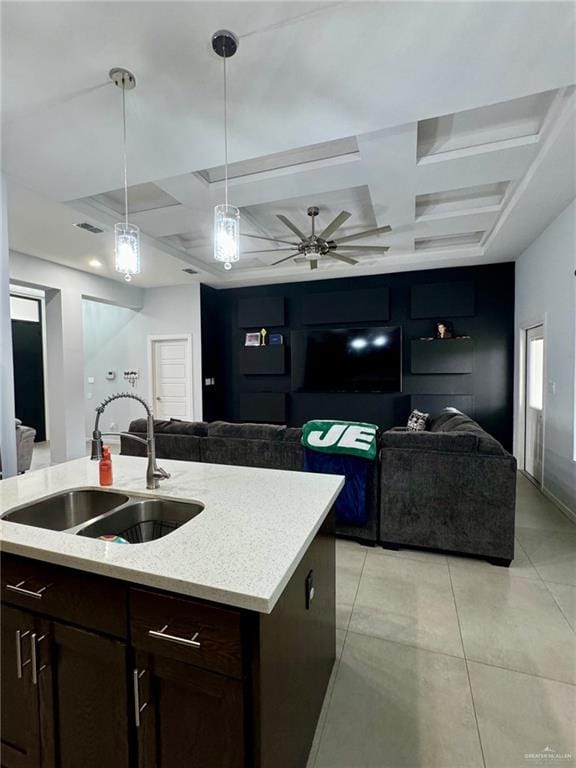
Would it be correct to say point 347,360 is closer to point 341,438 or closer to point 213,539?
point 341,438

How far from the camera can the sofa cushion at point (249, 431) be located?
3.14 metres

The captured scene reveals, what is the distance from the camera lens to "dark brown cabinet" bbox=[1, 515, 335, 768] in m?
0.93

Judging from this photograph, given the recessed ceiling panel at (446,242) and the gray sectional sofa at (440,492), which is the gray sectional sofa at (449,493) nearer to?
the gray sectional sofa at (440,492)

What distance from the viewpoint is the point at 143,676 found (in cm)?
101

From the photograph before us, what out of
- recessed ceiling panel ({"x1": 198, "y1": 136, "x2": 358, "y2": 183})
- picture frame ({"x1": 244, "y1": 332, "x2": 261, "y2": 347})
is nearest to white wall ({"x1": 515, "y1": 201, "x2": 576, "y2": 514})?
recessed ceiling panel ({"x1": 198, "y1": 136, "x2": 358, "y2": 183})

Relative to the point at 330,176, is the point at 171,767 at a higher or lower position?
lower

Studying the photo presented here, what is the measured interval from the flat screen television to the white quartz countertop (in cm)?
439

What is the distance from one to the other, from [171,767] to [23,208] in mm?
4288

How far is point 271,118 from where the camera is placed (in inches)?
88.4

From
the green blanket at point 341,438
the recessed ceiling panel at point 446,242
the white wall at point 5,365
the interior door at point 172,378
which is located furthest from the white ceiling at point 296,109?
the interior door at point 172,378

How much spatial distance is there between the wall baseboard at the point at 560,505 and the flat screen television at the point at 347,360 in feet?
7.88

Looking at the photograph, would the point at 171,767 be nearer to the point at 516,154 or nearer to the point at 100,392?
the point at 516,154

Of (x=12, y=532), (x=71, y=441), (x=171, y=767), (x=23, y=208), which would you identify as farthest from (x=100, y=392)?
(x=171, y=767)

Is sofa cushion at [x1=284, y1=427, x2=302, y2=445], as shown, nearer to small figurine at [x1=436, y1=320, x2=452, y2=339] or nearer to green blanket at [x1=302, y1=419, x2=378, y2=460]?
green blanket at [x1=302, y1=419, x2=378, y2=460]
